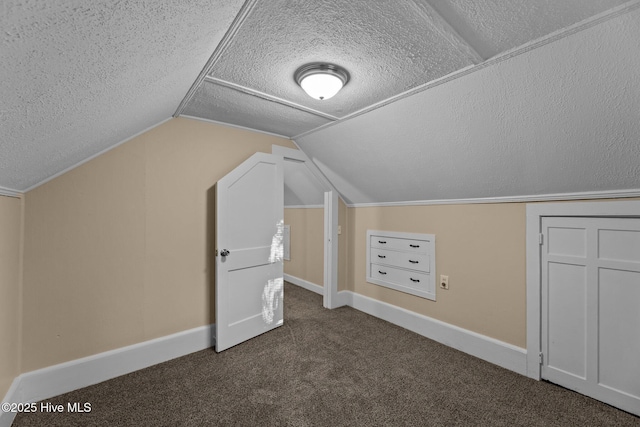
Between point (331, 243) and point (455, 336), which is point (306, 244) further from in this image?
point (455, 336)

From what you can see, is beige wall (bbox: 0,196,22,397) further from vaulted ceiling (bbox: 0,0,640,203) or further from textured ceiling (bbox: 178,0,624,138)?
textured ceiling (bbox: 178,0,624,138)

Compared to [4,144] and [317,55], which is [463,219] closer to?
[317,55]

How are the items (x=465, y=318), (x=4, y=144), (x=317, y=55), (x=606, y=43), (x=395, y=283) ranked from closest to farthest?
(x=4, y=144)
(x=606, y=43)
(x=317, y=55)
(x=465, y=318)
(x=395, y=283)

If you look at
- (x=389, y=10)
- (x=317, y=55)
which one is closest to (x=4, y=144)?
(x=317, y=55)

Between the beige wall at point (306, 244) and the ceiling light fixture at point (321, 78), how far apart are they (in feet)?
8.70

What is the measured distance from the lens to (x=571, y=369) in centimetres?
198

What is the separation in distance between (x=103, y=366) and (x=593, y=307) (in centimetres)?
344

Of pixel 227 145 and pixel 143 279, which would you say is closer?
pixel 143 279

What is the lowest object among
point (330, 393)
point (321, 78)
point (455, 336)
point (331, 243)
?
point (330, 393)

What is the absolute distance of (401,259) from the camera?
10.2 ft

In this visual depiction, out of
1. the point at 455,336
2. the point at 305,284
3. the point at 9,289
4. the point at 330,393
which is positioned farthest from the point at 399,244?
the point at 9,289

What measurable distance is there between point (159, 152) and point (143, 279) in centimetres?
104

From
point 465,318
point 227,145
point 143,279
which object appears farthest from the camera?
point 227,145

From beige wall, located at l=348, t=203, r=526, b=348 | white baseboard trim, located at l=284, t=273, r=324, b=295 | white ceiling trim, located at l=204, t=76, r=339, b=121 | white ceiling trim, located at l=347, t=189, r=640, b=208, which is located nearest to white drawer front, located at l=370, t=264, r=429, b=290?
beige wall, located at l=348, t=203, r=526, b=348
